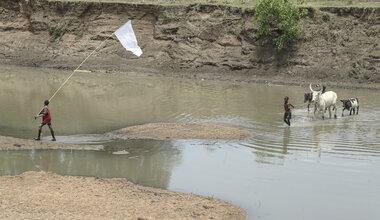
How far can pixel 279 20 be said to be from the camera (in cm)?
3981

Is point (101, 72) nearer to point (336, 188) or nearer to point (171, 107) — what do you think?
point (171, 107)

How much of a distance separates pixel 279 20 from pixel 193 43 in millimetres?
8336

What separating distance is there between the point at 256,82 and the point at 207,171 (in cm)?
2578

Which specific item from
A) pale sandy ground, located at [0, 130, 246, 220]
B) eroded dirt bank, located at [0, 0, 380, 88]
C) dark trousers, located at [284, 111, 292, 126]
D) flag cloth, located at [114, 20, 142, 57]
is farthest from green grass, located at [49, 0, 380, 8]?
pale sandy ground, located at [0, 130, 246, 220]

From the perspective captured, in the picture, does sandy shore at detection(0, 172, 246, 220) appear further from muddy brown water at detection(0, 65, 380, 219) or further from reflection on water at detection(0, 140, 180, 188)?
reflection on water at detection(0, 140, 180, 188)

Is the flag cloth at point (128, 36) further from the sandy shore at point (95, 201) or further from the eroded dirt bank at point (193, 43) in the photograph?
the eroded dirt bank at point (193, 43)

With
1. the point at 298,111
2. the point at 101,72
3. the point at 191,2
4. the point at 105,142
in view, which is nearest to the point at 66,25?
the point at 101,72

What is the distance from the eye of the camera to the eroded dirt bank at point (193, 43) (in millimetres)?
37562

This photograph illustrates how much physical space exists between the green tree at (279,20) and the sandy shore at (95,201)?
31.0m

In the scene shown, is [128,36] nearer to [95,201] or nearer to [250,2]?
[95,201]

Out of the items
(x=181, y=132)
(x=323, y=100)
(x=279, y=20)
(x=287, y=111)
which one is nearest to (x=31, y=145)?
(x=181, y=132)

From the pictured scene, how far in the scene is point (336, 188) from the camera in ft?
36.0

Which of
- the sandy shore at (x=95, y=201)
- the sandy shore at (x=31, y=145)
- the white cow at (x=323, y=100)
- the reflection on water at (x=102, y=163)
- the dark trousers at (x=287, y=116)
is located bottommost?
the sandy shore at (x=95, y=201)

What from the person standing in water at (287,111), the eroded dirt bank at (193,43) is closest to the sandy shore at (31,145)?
the person standing in water at (287,111)
